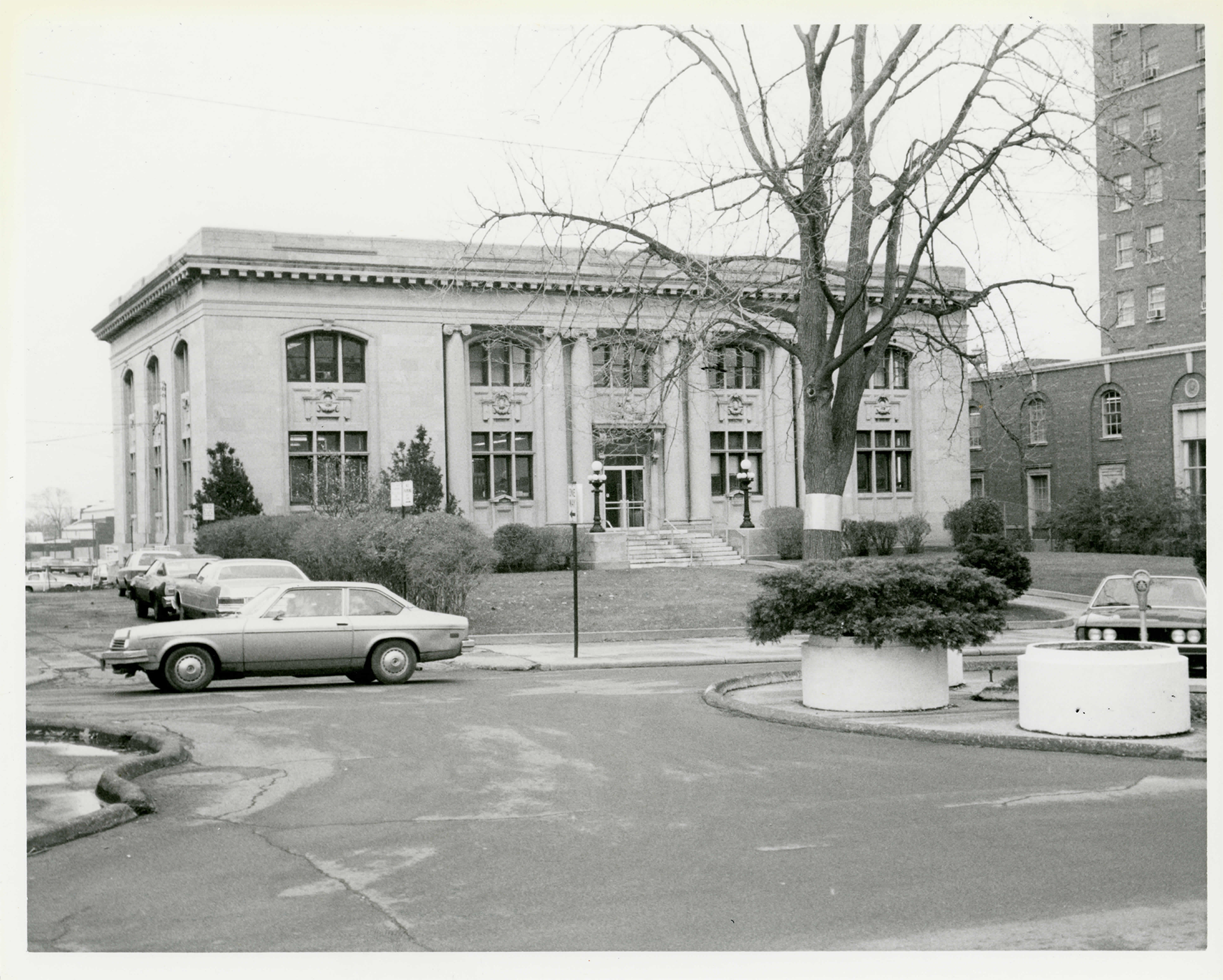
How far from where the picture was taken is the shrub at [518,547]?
137ft

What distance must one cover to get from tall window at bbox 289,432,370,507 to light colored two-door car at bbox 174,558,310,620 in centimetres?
1015

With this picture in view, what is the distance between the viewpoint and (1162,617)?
648 inches

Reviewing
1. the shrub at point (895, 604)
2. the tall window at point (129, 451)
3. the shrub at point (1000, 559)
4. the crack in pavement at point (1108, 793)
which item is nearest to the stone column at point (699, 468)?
the tall window at point (129, 451)

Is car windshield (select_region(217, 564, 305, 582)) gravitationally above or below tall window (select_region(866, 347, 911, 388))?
below

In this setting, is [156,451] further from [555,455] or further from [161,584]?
[555,455]

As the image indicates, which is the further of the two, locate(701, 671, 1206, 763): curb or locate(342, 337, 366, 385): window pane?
locate(342, 337, 366, 385): window pane

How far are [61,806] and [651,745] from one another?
5223 mm

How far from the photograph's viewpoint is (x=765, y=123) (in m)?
15.6

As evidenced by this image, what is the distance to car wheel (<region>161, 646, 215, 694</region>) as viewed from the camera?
17031 millimetres

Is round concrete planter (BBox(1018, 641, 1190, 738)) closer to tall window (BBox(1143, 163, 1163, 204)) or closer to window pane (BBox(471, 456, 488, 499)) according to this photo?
tall window (BBox(1143, 163, 1163, 204))

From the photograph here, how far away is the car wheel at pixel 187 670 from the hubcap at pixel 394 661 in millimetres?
2353

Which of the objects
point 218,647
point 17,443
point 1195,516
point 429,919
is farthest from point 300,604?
point 1195,516

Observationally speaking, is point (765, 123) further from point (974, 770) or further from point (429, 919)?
point (429, 919)

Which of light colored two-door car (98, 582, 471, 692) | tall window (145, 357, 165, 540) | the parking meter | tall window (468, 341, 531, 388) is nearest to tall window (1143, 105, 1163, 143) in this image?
the parking meter
